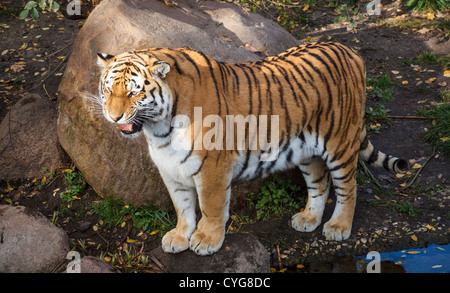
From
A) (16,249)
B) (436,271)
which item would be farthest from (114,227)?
(436,271)

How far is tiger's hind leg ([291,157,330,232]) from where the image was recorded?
16.2ft

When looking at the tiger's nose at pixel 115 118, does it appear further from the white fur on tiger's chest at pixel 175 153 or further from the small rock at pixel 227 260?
the small rock at pixel 227 260

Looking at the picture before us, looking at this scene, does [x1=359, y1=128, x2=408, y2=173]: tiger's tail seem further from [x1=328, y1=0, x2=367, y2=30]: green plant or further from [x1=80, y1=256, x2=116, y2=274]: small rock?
[x1=80, y1=256, x2=116, y2=274]: small rock

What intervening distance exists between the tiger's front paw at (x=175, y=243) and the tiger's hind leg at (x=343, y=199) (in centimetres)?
135

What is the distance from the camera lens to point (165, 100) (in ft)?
12.4

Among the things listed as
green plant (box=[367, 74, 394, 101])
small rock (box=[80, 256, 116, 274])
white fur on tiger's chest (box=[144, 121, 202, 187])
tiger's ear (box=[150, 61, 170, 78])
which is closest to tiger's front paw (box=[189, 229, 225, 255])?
white fur on tiger's chest (box=[144, 121, 202, 187])

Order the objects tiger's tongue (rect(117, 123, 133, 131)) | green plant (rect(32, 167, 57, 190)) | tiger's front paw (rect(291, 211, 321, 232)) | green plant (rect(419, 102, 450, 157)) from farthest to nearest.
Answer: green plant (rect(419, 102, 450, 157))
green plant (rect(32, 167, 57, 190))
tiger's front paw (rect(291, 211, 321, 232))
tiger's tongue (rect(117, 123, 133, 131))

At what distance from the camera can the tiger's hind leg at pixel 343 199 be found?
4.69 m

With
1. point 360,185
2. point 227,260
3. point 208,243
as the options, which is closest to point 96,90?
point 208,243

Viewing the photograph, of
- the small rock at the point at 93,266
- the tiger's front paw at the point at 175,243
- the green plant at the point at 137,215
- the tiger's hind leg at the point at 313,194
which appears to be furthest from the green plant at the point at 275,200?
the small rock at the point at 93,266

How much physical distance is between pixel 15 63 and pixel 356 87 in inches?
203

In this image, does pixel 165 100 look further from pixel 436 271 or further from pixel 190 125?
pixel 436 271

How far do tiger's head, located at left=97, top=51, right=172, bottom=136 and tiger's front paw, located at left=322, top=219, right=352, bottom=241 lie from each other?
2041 mm

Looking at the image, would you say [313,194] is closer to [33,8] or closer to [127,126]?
[127,126]
